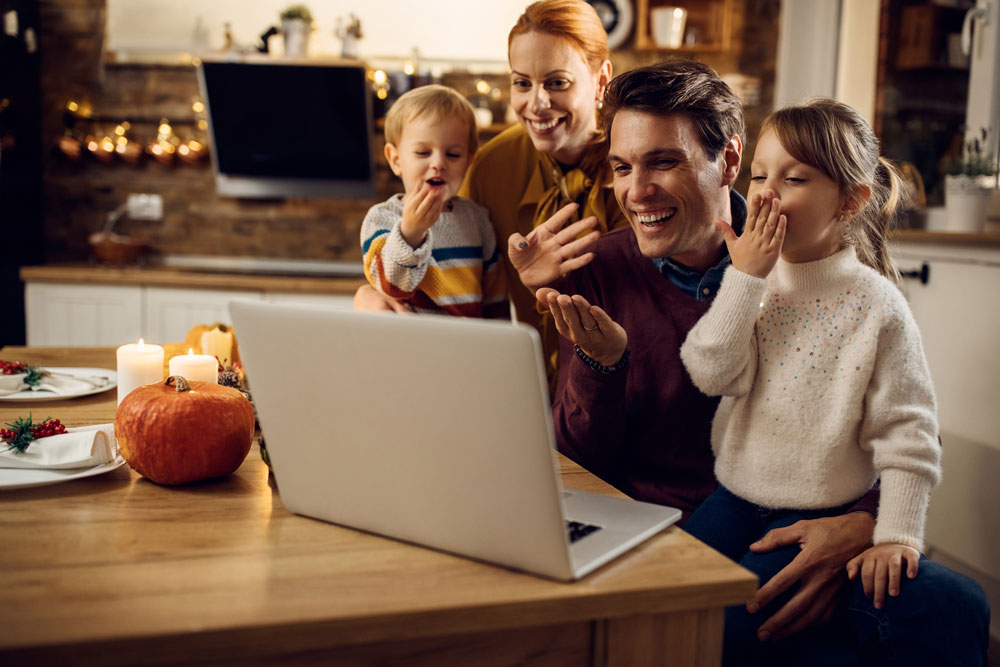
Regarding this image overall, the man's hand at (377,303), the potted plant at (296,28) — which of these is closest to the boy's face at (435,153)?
the man's hand at (377,303)

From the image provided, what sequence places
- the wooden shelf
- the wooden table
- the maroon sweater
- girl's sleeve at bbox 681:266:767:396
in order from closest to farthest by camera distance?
the wooden table < girl's sleeve at bbox 681:266:767:396 < the maroon sweater < the wooden shelf

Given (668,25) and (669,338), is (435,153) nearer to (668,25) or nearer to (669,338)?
(669,338)

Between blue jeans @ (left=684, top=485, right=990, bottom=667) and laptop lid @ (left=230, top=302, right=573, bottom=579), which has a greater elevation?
laptop lid @ (left=230, top=302, right=573, bottom=579)

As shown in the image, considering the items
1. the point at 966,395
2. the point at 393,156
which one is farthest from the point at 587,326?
the point at 966,395

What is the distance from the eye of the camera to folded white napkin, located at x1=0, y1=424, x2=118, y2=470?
1064 millimetres

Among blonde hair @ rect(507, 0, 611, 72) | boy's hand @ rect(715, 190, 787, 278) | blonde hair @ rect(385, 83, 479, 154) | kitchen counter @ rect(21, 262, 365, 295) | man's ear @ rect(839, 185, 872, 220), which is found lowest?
kitchen counter @ rect(21, 262, 365, 295)

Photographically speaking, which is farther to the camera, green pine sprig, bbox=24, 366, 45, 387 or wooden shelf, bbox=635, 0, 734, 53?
wooden shelf, bbox=635, 0, 734, 53

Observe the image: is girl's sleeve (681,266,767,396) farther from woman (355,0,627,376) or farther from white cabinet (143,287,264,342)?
white cabinet (143,287,264,342)

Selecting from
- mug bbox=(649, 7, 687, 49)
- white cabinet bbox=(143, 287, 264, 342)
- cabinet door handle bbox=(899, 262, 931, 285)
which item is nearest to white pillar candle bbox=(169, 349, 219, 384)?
cabinet door handle bbox=(899, 262, 931, 285)

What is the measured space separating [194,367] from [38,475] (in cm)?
32

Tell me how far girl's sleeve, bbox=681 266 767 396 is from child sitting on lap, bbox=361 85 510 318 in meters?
0.67

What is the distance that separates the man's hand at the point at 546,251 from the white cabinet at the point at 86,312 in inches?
115

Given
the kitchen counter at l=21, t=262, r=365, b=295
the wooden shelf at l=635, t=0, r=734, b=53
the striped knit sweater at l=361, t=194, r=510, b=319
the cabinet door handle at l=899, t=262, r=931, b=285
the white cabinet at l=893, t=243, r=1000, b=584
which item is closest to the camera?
the striped knit sweater at l=361, t=194, r=510, b=319

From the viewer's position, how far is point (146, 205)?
432cm
